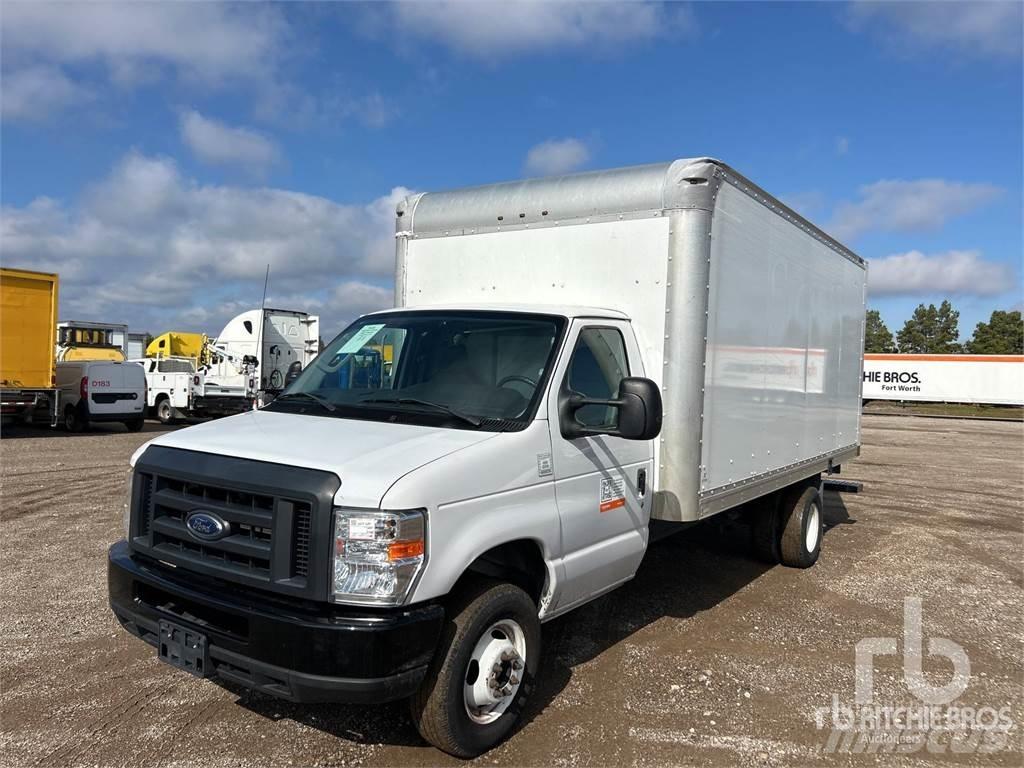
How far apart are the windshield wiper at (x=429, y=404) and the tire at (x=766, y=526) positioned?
14.5ft

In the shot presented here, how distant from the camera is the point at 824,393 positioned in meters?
7.63

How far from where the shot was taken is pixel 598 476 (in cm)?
426

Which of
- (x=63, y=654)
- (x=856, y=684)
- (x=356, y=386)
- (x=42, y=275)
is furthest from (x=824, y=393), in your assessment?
(x=42, y=275)

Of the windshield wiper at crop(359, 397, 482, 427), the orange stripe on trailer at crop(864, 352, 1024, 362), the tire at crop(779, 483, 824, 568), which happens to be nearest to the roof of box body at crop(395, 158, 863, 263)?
the windshield wiper at crop(359, 397, 482, 427)

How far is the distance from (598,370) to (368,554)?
193 cm

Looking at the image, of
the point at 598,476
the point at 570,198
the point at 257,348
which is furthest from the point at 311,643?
the point at 257,348

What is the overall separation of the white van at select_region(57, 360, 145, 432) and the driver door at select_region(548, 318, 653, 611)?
1845 cm

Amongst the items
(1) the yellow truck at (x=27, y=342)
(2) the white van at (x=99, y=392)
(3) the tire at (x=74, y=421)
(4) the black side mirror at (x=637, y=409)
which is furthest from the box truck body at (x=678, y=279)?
(3) the tire at (x=74, y=421)

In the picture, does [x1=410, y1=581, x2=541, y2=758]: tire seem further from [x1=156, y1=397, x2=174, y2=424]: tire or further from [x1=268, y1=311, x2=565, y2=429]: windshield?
[x1=156, y1=397, x2=174, y2=424]: tire

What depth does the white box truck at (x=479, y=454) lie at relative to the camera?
3.13 m

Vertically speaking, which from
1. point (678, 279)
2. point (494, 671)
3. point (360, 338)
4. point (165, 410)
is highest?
point (678, 279)

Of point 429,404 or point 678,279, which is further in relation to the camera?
point 678,279

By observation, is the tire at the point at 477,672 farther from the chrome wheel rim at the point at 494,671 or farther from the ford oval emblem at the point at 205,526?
the ford oval emblem at the point at 205,526

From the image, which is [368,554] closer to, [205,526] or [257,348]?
[205,526]
